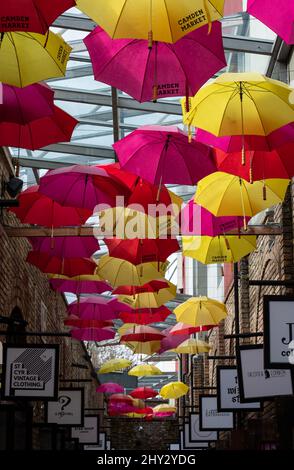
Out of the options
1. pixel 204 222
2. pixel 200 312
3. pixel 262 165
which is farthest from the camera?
pixel 200 312

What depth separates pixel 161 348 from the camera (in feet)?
57.4

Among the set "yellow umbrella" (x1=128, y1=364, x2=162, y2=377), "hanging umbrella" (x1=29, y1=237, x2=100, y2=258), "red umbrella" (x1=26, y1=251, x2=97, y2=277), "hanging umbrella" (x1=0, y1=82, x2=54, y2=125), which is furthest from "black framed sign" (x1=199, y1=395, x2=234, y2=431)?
"yellow umbrella" (x1=128, y1=364, x2=162, y2=377)

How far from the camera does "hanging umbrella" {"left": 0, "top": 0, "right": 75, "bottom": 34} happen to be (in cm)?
555

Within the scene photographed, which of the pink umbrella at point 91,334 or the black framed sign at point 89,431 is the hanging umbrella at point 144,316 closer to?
the pink umbrella at point 91,334

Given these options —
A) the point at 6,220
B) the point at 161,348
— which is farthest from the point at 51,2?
the point at 161,348

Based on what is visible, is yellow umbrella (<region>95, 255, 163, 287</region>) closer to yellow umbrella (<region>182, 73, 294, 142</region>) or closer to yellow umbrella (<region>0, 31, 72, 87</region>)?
yellow umbrella (<region>182, 73, 294, 142</region>)

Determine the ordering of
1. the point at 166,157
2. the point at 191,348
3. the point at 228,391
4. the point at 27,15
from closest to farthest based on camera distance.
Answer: the point at 27,15
the point at 166,157
the point at 228,391
the point at 191,348

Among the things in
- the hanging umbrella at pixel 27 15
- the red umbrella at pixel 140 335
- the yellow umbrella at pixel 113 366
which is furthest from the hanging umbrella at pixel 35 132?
the yellow umbrella at pixel 113 366

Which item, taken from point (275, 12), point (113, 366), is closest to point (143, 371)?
point (113, 366)

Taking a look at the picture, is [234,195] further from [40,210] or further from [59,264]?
[59,264]

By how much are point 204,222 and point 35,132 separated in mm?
2847

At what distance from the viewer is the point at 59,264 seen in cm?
1173

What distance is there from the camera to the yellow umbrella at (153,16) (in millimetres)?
5941

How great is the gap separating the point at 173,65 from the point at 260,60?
5501mm
